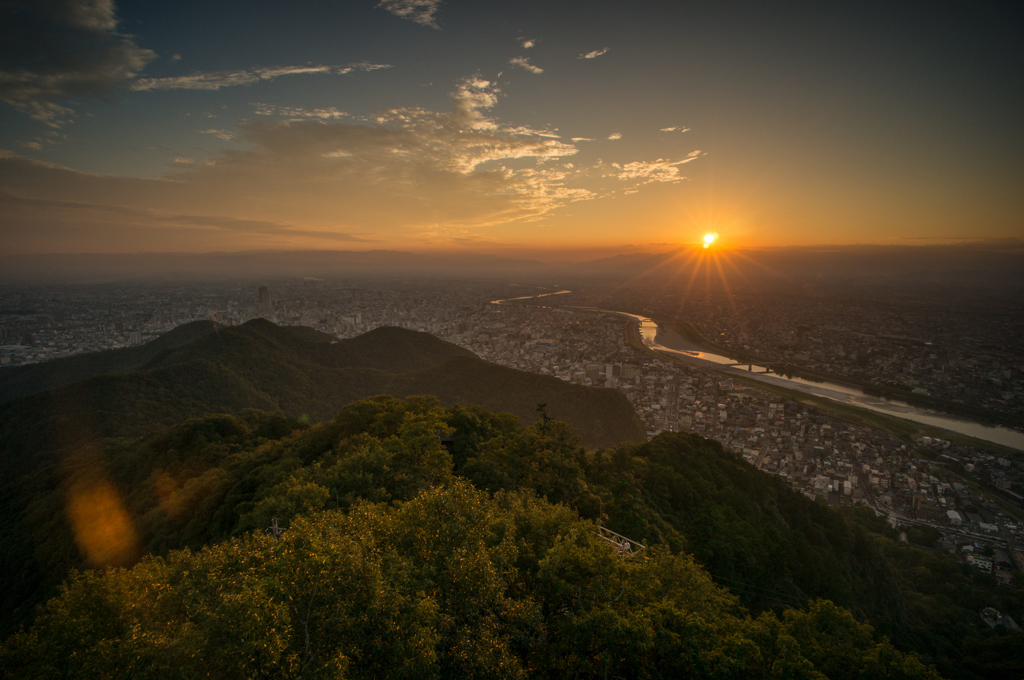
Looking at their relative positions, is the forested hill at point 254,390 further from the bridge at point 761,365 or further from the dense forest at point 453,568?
the bridge at point 761,365

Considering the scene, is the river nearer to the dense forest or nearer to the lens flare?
the dense forest

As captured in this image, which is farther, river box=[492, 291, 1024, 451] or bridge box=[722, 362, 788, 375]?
bridge box=[722, 362, 788, 375]

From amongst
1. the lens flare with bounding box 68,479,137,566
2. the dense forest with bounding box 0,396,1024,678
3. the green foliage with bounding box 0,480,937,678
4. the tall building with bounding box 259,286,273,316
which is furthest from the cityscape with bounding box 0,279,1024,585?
the lens flare with bounding box 68,479,137,566

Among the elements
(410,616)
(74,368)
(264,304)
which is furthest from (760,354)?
(264,304)

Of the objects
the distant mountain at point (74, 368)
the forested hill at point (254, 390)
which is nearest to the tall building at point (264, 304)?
the forested hill at point (254, 390)

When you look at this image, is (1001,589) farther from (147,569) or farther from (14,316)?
(14,316)

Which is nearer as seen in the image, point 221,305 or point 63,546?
point 63,546

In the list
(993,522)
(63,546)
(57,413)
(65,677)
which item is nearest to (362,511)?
(65,677)
